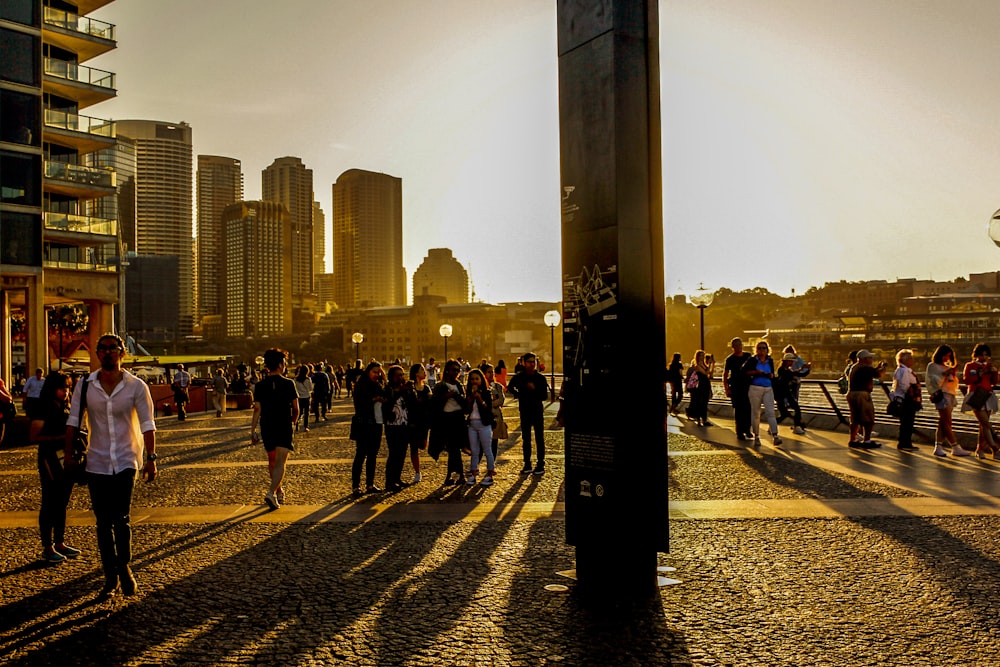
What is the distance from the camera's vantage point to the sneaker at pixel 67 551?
6.74 meters

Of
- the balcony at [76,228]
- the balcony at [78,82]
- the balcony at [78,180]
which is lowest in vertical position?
the balcony at [76,228]

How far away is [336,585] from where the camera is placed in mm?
5828

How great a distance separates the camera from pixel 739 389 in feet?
49.9

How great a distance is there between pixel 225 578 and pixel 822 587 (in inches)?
170

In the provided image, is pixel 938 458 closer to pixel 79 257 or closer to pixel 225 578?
pixel 225 578

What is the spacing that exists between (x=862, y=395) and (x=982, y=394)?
5.98 feet

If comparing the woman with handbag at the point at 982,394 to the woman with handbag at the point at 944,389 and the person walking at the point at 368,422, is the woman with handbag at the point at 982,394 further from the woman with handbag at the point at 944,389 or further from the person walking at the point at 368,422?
the person walking at the point at 368,422

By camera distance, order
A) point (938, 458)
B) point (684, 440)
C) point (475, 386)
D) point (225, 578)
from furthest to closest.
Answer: point (684, 440) → point (938, 458) → point (475, 386) → point (225, 578)

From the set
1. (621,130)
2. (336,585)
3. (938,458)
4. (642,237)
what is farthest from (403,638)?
(938,458)

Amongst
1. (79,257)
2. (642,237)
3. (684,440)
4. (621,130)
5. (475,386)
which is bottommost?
(684,440)

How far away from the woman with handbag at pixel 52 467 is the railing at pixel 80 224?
105 feet

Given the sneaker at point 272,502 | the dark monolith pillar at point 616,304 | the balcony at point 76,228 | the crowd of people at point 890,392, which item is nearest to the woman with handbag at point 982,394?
the crowd of people at point 890,392

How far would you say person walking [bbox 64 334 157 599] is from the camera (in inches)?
223

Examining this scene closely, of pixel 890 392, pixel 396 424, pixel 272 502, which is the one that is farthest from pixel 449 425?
pixel 890 392
